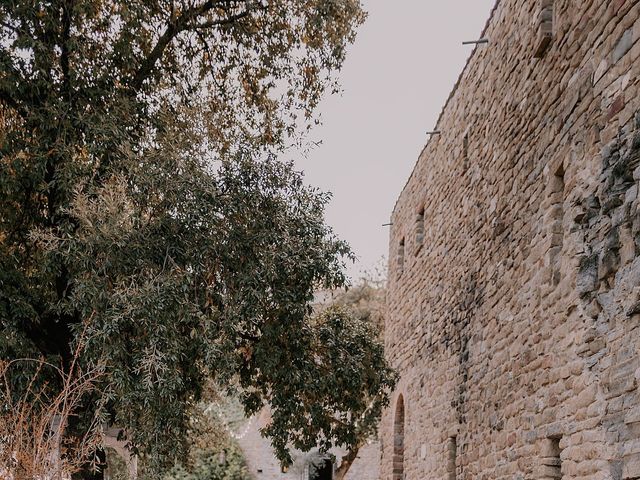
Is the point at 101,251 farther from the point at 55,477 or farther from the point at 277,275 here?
the point at 55,477

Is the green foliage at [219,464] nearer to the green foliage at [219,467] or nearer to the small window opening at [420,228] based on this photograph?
the green foliage at [219,467]

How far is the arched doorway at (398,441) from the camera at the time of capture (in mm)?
12523

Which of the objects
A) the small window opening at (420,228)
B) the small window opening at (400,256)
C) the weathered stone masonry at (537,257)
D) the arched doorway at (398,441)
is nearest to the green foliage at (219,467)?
the arched doorway at (398,441)

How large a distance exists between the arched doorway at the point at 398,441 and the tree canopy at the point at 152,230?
A: 2759mm

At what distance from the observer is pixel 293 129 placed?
1070 centimetres

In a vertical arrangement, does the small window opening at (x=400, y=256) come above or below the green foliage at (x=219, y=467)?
above

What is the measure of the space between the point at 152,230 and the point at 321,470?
53.7 feet

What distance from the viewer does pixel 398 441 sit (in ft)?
41.7

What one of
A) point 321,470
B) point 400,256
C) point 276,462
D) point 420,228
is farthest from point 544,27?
point 321,470

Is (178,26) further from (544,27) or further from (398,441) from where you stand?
(398,441)

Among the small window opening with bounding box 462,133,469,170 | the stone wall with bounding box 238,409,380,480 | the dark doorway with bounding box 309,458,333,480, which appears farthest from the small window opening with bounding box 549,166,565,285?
the dark doorway with bounding box 309,458,333,480

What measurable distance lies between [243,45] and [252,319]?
408cm

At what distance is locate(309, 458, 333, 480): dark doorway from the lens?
74.6 ft

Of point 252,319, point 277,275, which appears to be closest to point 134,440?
point 252,319
